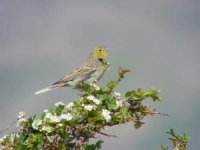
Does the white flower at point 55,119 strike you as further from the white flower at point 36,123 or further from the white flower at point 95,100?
the white flower at point 95,100

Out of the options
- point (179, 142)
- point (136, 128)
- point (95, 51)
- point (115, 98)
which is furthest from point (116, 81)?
point (95, 51)

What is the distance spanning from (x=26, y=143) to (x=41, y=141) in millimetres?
187

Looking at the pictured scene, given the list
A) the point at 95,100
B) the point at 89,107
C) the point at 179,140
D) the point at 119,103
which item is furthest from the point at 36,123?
the point at 179,140

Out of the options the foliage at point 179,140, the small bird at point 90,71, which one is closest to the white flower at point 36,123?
the foliage at point 179,140

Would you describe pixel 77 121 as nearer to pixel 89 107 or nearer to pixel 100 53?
pixel 89 107

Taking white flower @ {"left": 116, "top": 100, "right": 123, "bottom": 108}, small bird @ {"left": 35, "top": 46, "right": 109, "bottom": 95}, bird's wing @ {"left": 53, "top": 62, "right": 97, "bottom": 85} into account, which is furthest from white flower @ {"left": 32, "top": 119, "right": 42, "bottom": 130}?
bird's wing @ {"left": 53, "top": 62, "right": 97, "bottom": 85}

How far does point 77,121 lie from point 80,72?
10.1 meters

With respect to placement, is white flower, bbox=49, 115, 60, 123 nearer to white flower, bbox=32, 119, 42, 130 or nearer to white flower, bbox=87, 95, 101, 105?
white flower, bbox=32, 119, 42, 130

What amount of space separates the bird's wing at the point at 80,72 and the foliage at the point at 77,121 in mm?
9029

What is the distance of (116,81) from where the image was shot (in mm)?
7258

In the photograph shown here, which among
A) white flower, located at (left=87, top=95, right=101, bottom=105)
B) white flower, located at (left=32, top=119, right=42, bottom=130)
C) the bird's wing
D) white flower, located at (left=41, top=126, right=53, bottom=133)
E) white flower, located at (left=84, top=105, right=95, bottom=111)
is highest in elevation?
the bird's wing

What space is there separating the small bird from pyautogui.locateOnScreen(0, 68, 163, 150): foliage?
27.6 feet

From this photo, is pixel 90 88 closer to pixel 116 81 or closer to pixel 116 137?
pixel 116 81

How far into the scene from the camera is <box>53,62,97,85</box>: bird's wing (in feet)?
53.0
